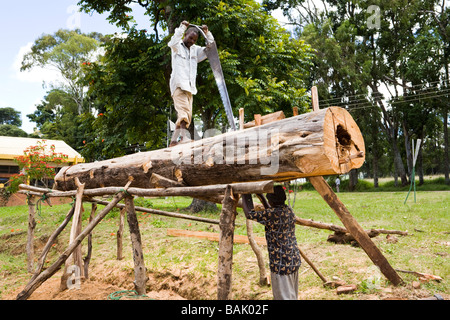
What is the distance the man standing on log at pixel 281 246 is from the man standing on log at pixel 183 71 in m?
2.27

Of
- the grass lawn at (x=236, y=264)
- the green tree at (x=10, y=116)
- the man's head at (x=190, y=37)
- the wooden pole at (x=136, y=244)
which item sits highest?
the green tree at (x=10, y=116)

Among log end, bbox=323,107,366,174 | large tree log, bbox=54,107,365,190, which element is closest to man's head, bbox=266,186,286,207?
large tree log, bbox=54,107,365,190

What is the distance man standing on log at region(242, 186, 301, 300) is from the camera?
11.3 ft

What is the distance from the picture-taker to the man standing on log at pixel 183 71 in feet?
17.4

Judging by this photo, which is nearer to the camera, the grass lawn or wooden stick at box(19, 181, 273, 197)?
wooden stick at box(19, 181, 273, 197)

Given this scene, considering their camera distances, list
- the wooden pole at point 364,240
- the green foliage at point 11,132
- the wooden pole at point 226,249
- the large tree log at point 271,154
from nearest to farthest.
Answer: the large tree log at point 271,154
the wooden pole at point 226,249
the wooden pole at point 364,240
the green foliage at point 11,132

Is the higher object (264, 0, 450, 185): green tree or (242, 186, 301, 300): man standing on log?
(264, 0, 450, 185): green tree

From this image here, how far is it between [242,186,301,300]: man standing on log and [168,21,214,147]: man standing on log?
227 centimetres

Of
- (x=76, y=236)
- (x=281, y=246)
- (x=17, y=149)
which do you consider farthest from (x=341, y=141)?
(x=17, y=149)

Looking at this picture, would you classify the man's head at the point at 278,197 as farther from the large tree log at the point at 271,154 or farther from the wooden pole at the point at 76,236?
the wooden pole at the point at 76,236

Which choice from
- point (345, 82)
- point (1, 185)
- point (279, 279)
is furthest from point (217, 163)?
point (345, 82)

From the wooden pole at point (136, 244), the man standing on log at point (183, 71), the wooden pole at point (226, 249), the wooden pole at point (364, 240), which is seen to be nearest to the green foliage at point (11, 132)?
the man standing on log at point (183, 71)

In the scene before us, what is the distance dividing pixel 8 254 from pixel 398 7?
25.0 metres

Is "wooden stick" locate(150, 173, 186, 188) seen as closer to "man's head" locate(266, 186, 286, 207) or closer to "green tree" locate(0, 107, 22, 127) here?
"man's head" locate(266, 186, 286, 207)
